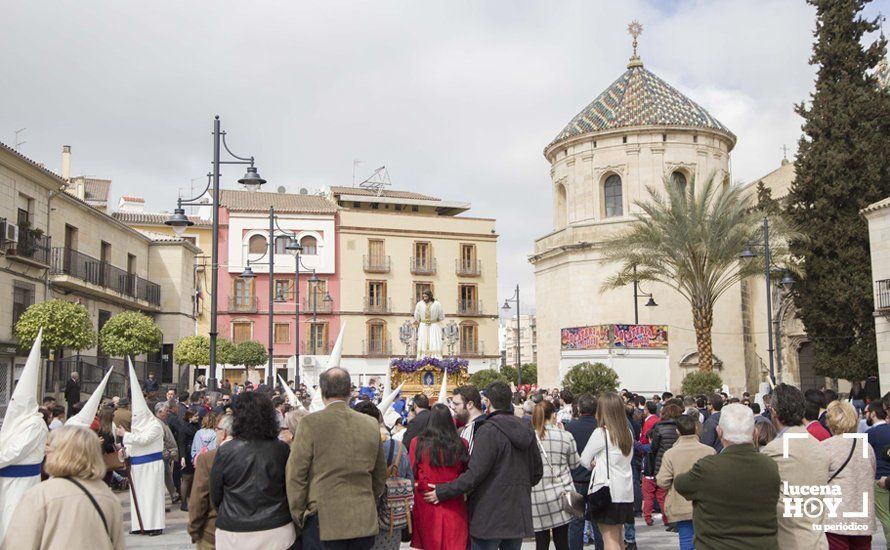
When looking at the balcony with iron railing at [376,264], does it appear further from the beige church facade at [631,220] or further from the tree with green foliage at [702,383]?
the tree with green foliage at [702,383]

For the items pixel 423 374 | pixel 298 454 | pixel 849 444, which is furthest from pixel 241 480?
pixel 423 374

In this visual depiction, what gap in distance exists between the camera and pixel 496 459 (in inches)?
240

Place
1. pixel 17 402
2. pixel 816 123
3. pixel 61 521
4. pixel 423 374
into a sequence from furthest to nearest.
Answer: pixel 816 123 < pixel 423 374 < pixel 17 402 < pixel 61 521

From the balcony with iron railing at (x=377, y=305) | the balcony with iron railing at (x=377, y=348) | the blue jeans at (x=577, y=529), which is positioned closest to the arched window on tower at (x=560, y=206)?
the balcony with iron railing at (x=377, y=305)

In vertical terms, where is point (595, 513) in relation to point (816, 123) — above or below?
below

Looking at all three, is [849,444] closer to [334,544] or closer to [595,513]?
[595,513]

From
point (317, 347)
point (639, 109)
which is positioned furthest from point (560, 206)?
point (317, 347)

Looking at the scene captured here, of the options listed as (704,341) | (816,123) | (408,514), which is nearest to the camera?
(408,514)

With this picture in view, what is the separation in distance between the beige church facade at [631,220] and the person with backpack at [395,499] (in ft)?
98.0

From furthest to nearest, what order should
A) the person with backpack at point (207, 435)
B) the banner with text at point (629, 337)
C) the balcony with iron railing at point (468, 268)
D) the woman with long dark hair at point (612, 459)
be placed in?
the balcony with iron railing at point (468, 268)
the banner with text at point (629, 337)
the person with backpack at point (207, 435)
the woman with long dark hair at point (612, 459)

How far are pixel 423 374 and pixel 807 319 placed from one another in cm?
1495

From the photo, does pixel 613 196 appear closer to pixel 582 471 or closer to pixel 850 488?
pixel 582 471

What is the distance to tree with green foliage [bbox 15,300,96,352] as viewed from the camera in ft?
68.5

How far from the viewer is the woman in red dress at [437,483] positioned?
20.0 ft
